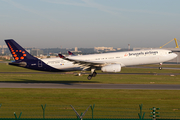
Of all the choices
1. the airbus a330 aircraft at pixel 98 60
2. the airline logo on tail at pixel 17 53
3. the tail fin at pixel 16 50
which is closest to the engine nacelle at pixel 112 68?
the airbus a330 aircraft at pixel 98 60

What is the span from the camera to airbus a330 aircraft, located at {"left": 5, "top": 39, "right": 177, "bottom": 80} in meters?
41.2

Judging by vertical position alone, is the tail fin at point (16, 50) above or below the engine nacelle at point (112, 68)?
above

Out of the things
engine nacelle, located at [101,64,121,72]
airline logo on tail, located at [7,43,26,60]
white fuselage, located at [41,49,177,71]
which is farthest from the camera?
airline logo on tail, located at [7,43,26,60]

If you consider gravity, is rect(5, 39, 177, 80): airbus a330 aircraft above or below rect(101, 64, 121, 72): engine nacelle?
above

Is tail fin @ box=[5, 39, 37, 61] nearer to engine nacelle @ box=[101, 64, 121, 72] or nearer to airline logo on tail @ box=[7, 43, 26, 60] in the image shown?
airline logo on tail @ box=[7, 43, 26, 60]

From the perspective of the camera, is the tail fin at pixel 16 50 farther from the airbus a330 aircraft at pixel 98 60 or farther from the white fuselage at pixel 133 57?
the white fuselage at pixel 133 57

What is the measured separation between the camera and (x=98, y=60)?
4244 cm

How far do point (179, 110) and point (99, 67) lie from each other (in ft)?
73.4

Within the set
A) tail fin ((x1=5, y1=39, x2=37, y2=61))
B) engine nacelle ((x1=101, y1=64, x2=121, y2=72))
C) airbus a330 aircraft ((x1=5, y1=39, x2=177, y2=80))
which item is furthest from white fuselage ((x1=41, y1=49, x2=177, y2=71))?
tail fin ((x1=5, y1=39, x2=37, y2=61))

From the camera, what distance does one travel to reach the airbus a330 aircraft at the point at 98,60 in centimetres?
4116

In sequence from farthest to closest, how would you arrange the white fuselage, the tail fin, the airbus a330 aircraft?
the tail fin < the white fuselage < the airbus a330 aircraft

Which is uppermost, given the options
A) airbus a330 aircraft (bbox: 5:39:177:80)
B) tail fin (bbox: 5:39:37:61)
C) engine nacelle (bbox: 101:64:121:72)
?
tail fin (bbox: 5:39:37:61)

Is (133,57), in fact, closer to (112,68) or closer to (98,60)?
(112,68)

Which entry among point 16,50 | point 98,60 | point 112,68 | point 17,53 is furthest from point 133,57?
point 16,50
